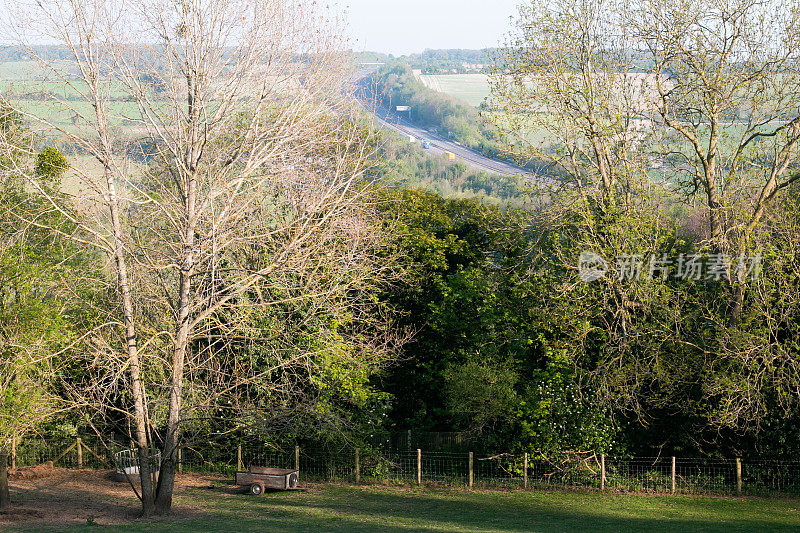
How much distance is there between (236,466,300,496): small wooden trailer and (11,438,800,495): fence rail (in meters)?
1.16

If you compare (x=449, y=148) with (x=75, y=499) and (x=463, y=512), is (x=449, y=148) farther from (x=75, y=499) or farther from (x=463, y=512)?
(x=75, y=499)

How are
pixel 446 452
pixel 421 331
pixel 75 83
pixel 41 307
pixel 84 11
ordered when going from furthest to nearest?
pixel 421 331
pixel 446 452
pixel 41 307
pixel 75 83
pixel 84 11

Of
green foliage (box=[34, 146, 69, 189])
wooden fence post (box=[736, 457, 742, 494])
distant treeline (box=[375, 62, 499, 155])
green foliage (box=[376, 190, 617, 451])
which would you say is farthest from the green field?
wooden fence post (box=[736, 457, 742, 494])

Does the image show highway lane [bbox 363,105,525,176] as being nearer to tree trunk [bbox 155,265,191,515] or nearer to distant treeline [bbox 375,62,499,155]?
distant treeline [bbox 375,62,499,155]

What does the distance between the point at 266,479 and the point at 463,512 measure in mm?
6040

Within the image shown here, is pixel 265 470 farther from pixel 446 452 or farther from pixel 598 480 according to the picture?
pixel 598 480

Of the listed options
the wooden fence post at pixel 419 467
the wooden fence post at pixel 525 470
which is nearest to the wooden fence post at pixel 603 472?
the wooden fence post at pixel 525 470

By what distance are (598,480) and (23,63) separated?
60.1 ft

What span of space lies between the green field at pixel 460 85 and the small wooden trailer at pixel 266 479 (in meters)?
78.5

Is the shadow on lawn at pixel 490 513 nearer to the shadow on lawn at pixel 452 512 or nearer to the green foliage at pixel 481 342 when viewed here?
the shadow on lawn at pixel 452 512

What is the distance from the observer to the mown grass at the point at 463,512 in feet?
54.8

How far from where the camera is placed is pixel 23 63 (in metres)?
16.2

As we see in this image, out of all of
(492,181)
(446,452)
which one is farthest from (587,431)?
(492,181)

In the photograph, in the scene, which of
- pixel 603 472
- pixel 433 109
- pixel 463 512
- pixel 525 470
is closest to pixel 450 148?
pixel 433 109
